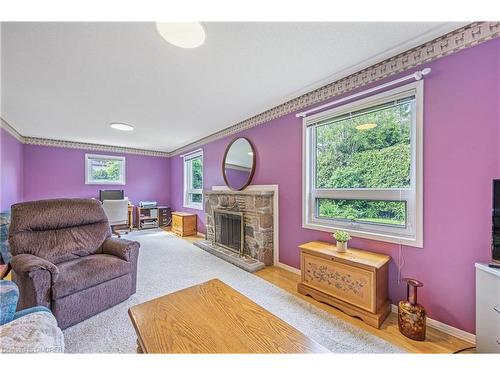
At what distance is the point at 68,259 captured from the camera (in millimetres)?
1909

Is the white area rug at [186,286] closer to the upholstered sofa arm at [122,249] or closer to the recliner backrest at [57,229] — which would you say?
the upholstered sofa arm at [122,249]

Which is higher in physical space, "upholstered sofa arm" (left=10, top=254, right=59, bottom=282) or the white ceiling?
the white ceiling

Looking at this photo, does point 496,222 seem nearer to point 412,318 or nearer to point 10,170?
point 412,318

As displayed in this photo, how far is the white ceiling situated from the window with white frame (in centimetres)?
198

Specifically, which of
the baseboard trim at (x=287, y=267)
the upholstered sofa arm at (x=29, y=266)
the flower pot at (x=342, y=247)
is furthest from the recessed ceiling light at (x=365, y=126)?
the upholstered sofa arm at (x=29, y=266)

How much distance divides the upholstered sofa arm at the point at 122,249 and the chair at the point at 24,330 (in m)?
0.90

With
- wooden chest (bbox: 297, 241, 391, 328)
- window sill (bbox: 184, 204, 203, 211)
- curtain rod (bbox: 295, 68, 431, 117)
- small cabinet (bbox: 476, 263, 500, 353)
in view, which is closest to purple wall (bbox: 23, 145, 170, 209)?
window sill (bbox: 184, 204, 203, 211)

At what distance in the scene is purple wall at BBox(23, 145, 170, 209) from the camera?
4.56m

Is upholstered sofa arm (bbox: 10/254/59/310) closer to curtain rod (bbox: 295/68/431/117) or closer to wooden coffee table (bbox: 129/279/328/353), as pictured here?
wooden coffee table (bbox: 129/279/328/353)

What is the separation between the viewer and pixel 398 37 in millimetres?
1522

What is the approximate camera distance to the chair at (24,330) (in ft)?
2.48

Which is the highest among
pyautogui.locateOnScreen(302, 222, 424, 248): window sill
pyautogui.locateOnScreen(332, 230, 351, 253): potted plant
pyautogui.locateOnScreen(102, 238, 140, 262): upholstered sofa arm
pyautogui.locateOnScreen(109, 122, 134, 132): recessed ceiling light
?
pyautogui.locateOnScreen(109, 122, 134, 132): recessed ceiling light

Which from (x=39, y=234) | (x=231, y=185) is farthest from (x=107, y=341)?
(x=231, y=185)
